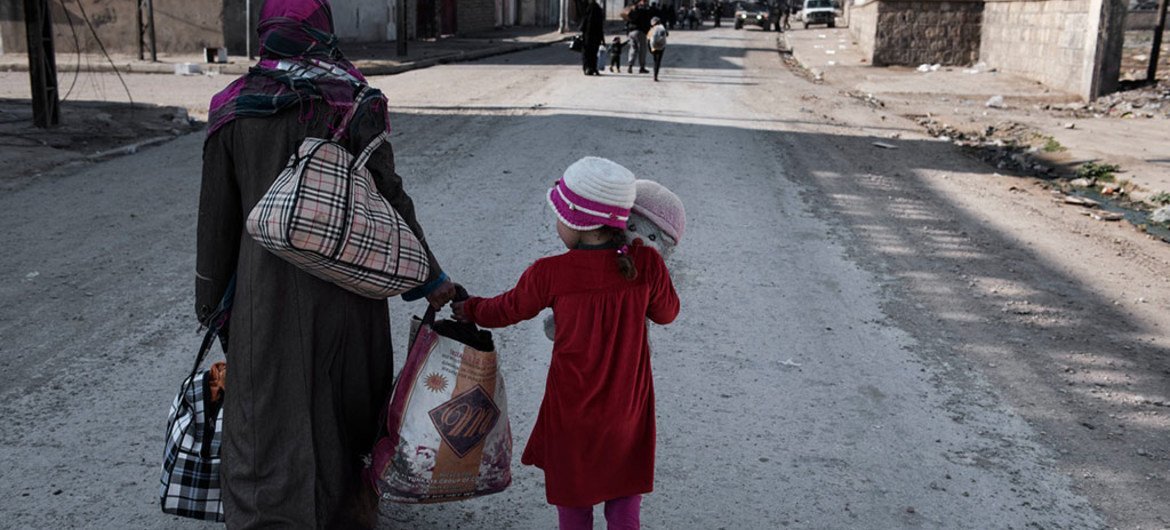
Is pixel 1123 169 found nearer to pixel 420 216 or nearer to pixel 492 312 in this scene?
pixel 420 216

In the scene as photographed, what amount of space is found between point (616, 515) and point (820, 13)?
5304 cm

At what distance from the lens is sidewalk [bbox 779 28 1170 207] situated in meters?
11.5

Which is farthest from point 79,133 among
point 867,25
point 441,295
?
point 867,25

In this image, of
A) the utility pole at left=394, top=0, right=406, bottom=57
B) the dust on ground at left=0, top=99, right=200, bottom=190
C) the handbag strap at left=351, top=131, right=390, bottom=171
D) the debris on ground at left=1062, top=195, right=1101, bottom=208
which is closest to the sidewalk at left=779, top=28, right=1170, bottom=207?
the debris on ground at left=1062, top=195, right=1101, bottom=208

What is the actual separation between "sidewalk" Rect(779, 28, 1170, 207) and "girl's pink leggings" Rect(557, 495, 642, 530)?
869cm

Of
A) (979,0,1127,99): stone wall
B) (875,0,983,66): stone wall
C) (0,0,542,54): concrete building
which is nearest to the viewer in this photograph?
(979,0,1127,99): stone wall

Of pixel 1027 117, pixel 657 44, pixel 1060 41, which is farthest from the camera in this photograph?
pixel 657 44

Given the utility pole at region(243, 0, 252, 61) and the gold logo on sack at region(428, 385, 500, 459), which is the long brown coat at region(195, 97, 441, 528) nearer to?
the gold logo on sack at region(428, 385, 500, 459)

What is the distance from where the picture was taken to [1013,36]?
21812mm

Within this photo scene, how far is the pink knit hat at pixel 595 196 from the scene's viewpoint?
265cm

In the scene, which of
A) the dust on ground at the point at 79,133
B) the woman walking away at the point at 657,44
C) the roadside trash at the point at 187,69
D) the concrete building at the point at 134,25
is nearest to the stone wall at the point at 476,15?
the concrete building at the point at 134,25

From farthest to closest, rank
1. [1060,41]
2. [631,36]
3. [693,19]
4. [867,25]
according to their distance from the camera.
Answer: [693,19], [867,25], [631,36], [1060,41]

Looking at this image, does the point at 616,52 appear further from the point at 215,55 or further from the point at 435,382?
the point at 435,382

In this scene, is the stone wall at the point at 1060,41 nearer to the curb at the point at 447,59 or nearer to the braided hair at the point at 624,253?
the curb at the point at 447,59
